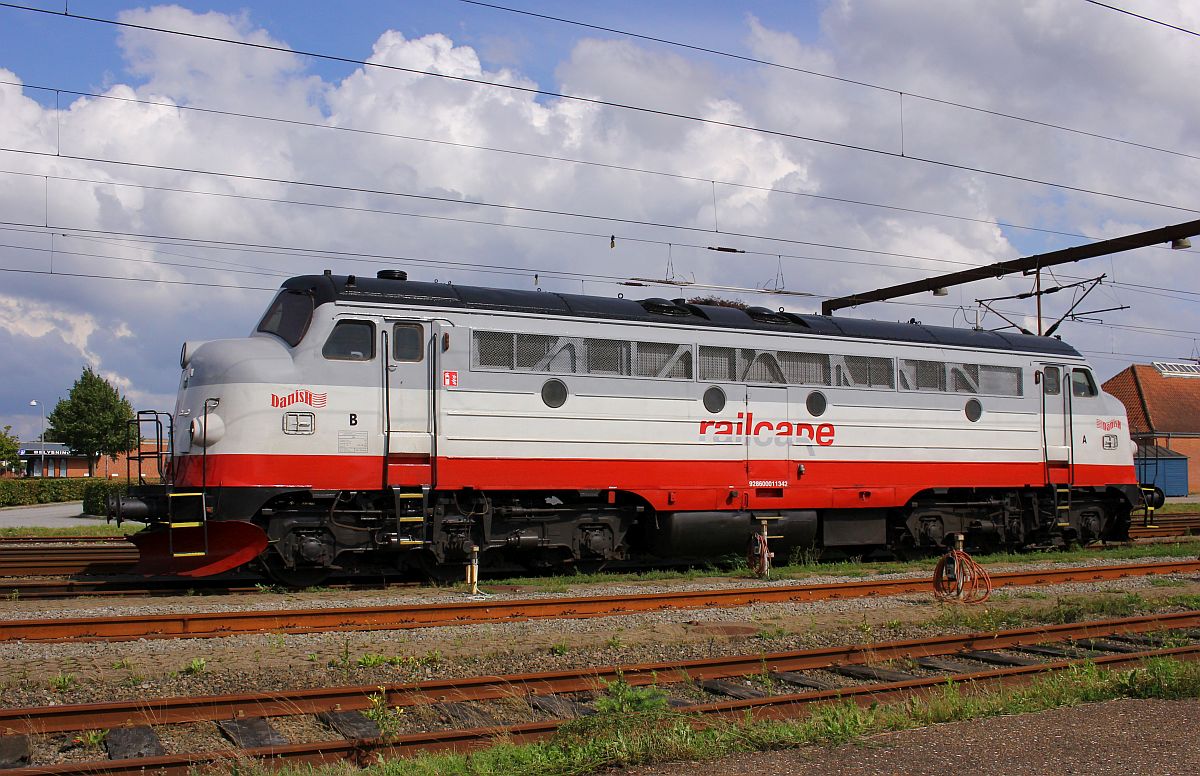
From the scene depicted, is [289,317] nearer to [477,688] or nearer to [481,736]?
[477,688]

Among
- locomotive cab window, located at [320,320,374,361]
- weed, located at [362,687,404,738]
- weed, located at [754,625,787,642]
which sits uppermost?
locomotive cab window, located at [320,320,374,361]

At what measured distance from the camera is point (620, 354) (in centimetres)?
1542

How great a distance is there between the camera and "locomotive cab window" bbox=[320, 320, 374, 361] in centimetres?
1366

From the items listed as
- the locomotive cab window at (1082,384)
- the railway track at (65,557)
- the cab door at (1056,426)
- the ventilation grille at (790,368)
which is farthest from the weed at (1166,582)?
the railway track at (65,557)

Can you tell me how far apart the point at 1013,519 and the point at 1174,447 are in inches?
1595

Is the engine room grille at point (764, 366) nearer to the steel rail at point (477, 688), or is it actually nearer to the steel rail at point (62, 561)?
the steel rail at point (477, 688)

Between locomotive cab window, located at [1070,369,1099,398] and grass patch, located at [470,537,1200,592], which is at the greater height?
locomotive cab window, located at [1070,369,1099,398]

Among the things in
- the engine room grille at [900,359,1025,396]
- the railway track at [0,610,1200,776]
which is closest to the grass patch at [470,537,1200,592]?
the engine room grille at [900,359,1025,396]

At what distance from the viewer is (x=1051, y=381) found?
19.7 metres

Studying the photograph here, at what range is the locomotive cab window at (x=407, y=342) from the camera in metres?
14.0

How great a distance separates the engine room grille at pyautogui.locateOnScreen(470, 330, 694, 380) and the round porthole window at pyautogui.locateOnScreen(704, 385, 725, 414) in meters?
0.46

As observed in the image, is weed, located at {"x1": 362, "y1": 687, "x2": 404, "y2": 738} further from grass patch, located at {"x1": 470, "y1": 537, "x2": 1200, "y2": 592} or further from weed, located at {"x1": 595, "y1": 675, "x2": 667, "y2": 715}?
grass patch, located at {"x1": 470, "y1": 537, "x2": 1200, "y2": 592}

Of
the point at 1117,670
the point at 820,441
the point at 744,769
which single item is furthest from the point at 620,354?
the point at 744,769

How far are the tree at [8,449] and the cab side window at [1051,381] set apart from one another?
60290 millimetres
